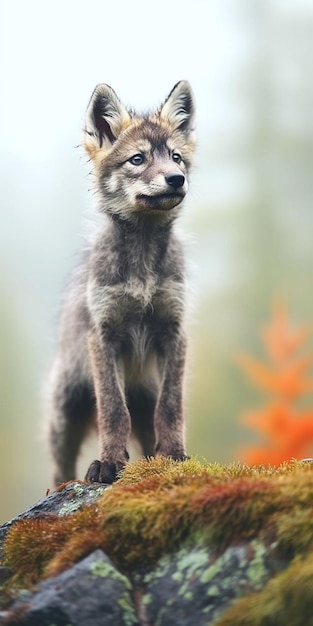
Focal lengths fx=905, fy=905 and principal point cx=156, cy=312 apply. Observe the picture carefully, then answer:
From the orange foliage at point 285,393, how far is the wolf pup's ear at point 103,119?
38.9ft

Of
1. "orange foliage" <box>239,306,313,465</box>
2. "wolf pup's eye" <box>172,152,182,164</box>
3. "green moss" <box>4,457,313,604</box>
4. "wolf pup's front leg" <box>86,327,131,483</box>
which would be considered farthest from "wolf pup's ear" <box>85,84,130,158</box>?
"orange foliage" <box>239,306,313,465</box>

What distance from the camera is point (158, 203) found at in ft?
21.3

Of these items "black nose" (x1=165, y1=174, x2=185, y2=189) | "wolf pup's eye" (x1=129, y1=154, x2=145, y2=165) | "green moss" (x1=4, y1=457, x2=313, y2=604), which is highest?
"wolf pup's eye" (x1=129, y1=154, x2=145, y2=165)

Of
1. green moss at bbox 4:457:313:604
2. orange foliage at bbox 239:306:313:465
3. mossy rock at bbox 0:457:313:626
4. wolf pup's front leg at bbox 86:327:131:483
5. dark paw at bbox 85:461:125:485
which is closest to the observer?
mossy rock at bbox 0:457:313:626

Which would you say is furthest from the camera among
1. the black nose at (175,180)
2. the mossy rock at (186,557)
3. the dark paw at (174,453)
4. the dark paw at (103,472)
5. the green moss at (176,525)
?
the dark paw at (174,453)

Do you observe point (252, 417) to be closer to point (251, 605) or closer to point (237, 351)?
point (237, 351)

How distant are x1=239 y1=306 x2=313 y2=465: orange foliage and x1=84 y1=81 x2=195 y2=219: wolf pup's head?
11685mm

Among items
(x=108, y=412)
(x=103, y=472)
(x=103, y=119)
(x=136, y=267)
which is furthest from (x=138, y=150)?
(x=103, y=472)

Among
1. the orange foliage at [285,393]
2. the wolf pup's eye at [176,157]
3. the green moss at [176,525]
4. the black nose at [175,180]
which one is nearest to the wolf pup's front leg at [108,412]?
the black nose at [175,180]

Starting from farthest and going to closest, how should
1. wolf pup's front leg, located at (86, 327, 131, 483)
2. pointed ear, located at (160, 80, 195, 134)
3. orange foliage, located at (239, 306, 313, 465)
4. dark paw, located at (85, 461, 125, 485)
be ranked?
orange foliage, located at (239, 306, 313, 465)
pointed ear, located at (160, 80, 195, 134)
wolf pup's front leg, located at (86, 327, 131, 483)
dark paw, located at (85, 461, 125, 485)

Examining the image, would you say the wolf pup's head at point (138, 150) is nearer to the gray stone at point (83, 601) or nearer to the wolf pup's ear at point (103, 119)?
the wolf pup's ear at point (103, 119)

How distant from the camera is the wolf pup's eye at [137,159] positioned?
6.76 metres

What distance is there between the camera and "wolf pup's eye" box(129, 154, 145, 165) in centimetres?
676

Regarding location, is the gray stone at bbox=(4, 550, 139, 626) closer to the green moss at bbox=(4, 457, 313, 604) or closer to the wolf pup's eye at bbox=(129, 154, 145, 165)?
the green moss at bbox=(4, 457, 313, 604)
